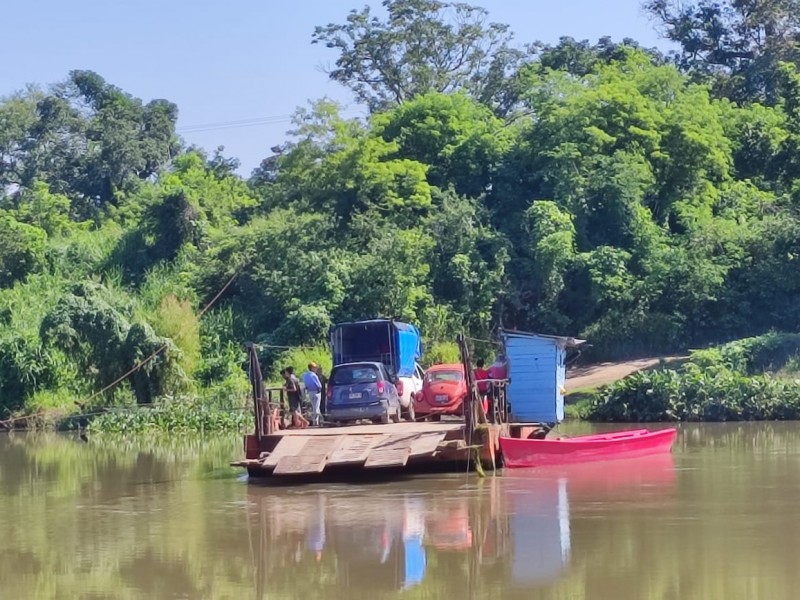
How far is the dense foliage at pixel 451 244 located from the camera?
3991 centimetres

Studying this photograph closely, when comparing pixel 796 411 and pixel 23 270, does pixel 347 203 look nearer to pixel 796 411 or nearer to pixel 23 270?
pixel 23 270

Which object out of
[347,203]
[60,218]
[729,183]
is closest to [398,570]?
[347,203]

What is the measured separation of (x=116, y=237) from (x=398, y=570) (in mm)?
40042

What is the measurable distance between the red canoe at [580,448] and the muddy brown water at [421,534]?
1.22ft

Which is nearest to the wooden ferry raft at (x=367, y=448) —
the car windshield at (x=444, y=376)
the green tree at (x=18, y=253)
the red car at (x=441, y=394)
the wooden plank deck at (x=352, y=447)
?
the wooden plank deck at (x=352, y=447)

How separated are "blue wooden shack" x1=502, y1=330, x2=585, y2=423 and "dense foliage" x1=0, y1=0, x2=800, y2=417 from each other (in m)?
14.9

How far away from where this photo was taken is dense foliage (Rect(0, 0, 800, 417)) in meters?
39.9

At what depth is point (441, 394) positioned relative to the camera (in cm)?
2494

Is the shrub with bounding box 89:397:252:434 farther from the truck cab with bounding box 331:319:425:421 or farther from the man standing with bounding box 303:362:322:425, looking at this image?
the man standing with bounding box 303:362:322:425

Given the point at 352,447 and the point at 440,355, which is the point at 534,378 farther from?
the point at 440,355

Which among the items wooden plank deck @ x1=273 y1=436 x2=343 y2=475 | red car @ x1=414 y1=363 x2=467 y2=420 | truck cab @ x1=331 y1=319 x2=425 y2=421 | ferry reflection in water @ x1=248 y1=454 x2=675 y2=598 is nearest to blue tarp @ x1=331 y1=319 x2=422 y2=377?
truck cab @ x1=331 y1=319 x2=425 y2=421

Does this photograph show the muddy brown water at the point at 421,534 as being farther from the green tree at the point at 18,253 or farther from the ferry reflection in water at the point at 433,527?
the green tree at the point at 18,253

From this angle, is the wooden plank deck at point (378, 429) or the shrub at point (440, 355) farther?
the shrub at point (440, 355)

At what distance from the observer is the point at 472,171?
152 ft
